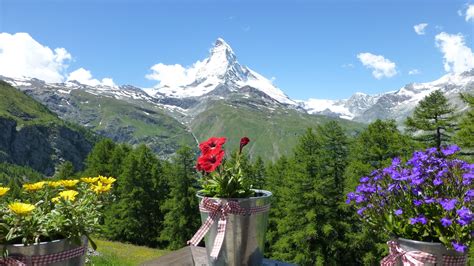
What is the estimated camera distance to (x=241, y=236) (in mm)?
3051

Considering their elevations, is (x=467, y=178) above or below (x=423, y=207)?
above

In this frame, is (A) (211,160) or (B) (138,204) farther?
(B) (138,204)

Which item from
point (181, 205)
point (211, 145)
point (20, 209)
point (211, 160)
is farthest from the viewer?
point (181, 205)

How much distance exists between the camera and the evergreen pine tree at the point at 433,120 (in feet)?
97.5

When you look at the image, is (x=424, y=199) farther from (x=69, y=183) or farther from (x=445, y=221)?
(x=69, y=183)

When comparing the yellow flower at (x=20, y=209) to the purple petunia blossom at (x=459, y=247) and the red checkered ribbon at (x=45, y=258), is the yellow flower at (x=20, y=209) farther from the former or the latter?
the purple petunia blossom at (x=459, y=247)

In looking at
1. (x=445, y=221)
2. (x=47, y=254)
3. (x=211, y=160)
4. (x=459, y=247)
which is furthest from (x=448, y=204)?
(x=47, y=254)

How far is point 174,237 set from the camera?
134 ft

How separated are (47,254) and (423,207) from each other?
103 inches

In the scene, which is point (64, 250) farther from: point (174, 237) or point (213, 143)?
point (174, 237)

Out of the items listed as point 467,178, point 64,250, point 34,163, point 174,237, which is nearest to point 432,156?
point 467,178

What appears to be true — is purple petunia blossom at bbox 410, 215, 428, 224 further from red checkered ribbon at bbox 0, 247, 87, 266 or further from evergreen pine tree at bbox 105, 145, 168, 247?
evergreen pine tree at bbox 105, 145, 168, 247

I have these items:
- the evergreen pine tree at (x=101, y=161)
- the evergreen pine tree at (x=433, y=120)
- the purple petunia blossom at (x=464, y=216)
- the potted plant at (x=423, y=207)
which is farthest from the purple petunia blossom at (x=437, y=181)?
the evergreen pine tree at (x=101, y=161)

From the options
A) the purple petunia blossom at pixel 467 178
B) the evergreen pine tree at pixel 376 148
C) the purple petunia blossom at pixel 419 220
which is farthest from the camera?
the evergreen pine tree at pixel 376 148
